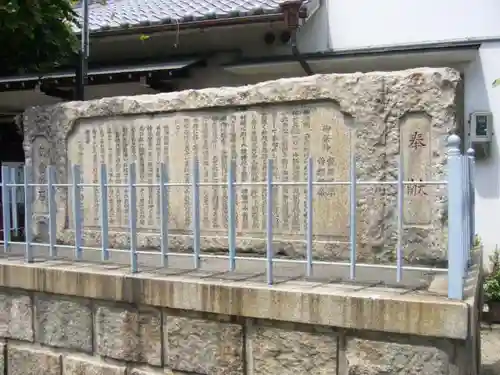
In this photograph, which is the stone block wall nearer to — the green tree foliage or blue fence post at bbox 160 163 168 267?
blue fence post at bbox 160 163 168 267

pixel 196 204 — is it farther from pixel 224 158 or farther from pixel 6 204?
pixel 6 204

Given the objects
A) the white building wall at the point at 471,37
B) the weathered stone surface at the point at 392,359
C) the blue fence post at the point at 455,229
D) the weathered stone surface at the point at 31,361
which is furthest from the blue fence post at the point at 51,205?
the white building wall at the point at 471,37

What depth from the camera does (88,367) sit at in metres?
3.81

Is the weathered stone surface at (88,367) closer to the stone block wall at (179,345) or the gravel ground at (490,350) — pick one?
the stone block wall at (179,345)

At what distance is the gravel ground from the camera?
5195 millimetres

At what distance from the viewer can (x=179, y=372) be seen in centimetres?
351

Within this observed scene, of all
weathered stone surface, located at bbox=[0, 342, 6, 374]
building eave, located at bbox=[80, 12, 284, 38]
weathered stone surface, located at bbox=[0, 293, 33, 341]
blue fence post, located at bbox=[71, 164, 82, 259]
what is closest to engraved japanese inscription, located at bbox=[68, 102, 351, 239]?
blue fence post, located at bbox=[71, 164, 82, 259]

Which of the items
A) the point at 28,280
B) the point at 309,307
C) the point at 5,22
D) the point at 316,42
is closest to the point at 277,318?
the point at 309,307

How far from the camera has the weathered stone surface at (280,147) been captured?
3.98 m

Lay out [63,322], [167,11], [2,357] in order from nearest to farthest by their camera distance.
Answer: [63,322] < [2,357] < [167,11]

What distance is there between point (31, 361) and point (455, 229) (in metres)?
3.21

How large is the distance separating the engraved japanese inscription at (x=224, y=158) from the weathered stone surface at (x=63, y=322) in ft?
3.96

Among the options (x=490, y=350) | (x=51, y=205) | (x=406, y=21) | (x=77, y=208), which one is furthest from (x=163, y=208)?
(x=406, y=21)

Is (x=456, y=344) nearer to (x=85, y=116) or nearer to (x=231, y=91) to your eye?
(x=231, y=91)
